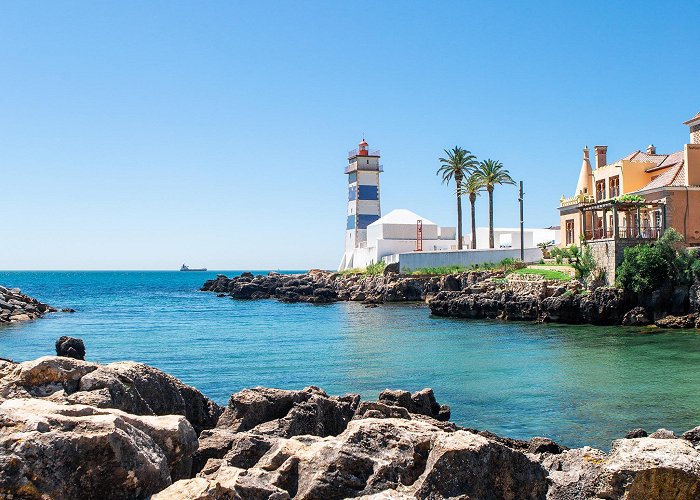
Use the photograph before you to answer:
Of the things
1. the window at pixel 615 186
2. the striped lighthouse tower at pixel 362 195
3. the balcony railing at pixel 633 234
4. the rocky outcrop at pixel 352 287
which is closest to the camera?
the balcony railing at pixel 633 234

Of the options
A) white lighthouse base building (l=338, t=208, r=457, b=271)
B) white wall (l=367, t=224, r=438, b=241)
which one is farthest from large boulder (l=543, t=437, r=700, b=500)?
white wall (l=367, t=224, r=438, b=241)

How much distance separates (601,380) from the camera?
909 inches

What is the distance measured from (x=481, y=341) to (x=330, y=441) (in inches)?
1134

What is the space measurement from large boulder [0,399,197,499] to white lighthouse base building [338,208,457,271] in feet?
243

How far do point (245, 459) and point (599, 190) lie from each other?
55.4 m

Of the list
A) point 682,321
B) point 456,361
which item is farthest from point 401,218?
point 456,361

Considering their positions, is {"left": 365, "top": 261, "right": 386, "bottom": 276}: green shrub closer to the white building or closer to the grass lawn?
the white building

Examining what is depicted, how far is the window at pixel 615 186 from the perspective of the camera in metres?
55.6

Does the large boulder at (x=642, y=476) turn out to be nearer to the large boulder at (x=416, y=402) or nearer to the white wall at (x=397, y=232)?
the large boulder at (x=416, y=402)

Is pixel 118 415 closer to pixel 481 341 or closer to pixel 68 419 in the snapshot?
pixel 68 419

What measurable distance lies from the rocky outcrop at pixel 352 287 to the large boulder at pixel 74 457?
178 ft

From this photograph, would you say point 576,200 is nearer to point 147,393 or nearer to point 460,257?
point 460,257

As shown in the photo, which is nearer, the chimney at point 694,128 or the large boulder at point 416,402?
the large boulder at point 416,402

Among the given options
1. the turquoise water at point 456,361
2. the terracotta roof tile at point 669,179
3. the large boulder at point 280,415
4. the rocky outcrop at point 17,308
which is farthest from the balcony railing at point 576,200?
the large boulder at point 280,415
